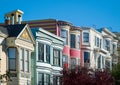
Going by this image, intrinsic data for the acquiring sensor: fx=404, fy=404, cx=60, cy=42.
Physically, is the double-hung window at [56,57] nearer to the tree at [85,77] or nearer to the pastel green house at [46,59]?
the pastel green house at [46,59]

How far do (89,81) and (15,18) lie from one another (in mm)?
11511

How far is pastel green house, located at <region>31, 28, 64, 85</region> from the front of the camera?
4322 cm

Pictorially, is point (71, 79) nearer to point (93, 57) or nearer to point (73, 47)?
point (73, 47)

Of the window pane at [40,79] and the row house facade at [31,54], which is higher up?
the row house facade at [31,54]

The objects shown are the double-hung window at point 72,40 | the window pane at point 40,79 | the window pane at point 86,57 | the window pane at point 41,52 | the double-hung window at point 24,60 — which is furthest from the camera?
the window pane at point 86,57

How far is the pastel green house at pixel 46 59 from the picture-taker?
43.2 meters

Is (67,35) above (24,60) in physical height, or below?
above

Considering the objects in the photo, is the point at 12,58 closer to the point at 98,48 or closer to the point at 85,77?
the point at 85,77

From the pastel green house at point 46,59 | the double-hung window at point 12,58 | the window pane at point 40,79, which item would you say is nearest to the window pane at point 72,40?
the pastel green house at point 46,59

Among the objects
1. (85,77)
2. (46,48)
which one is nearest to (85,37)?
(85,77)

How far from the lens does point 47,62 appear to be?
45406mm

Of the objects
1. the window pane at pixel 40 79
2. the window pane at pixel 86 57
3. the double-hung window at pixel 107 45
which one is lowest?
the window pane at pixel 40 79

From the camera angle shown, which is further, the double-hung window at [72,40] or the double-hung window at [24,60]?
the double-hung window at [72,40]

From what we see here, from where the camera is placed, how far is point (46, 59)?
45.5m
